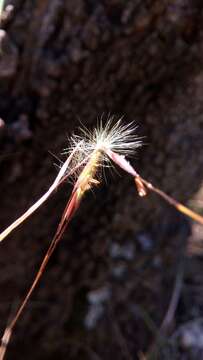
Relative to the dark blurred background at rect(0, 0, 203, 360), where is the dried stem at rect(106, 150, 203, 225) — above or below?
below

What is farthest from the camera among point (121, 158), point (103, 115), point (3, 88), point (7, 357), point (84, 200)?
point (7, 357)

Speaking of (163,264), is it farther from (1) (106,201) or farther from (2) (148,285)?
(1) (106,201)

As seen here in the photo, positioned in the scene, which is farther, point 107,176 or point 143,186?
point 107,176

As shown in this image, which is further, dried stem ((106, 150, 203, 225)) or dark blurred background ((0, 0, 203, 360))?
dark blurred background ((0, 0, 203, 360))

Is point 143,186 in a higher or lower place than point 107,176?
lower

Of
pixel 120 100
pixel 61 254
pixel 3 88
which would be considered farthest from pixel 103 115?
pixel 61 254

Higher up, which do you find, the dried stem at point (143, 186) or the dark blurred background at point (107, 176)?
the dark blurred background at point (107, 176)

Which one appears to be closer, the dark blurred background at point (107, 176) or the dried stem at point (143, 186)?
the dried stem at point (143, 186)

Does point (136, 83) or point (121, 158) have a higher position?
point (136, 83)
